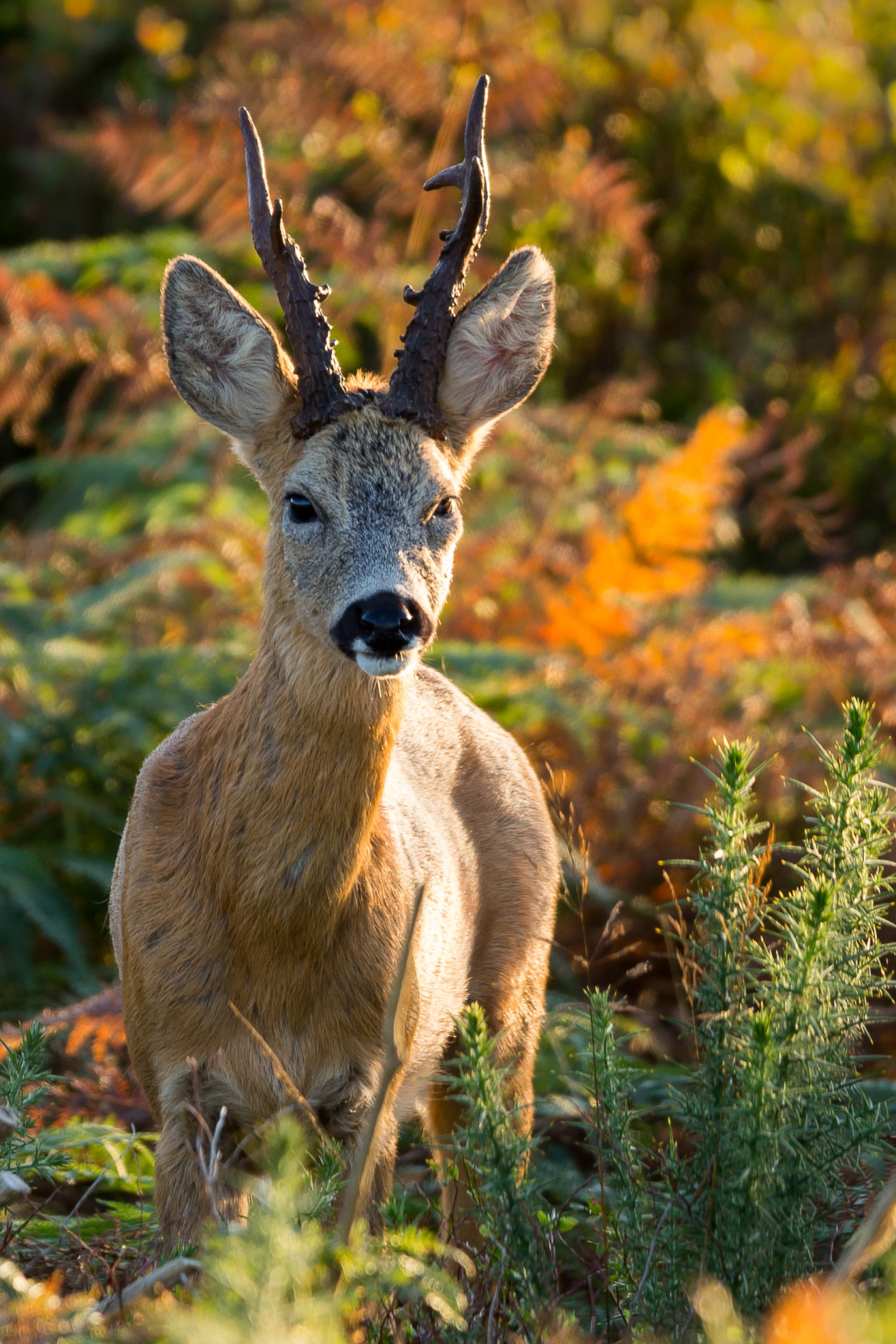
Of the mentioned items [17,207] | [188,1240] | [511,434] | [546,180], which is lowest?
[188,1240]

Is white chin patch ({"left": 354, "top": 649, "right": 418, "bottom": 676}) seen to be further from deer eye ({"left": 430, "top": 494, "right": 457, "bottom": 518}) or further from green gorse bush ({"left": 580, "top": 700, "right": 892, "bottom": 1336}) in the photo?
green gorse bush ({"left": 580, "top": 700, "right": 892, "bottom": 1336})

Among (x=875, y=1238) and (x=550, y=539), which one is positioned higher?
(x=550, y=539)

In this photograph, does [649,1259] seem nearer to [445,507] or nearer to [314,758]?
[314,758]

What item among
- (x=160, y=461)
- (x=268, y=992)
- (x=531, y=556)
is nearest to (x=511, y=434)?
(x=531, y=556)

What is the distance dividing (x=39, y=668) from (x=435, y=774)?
8.25 ft

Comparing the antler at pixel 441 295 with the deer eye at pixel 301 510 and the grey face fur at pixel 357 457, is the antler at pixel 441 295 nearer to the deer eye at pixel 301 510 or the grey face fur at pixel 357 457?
the grey face fur at pixel 357 457

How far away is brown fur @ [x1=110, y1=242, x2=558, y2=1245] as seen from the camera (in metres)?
3.57

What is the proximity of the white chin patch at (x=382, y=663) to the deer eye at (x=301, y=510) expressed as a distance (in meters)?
→ 0.51

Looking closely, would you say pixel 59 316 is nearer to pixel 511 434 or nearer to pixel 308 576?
pixel 511 434

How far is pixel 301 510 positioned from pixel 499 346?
3.10ft

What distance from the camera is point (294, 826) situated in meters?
3.69

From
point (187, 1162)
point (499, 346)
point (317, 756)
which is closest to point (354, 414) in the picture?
point (499, 346)

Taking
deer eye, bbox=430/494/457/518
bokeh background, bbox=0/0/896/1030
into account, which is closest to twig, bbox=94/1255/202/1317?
bokeh background, bbox=0/0/896/1030

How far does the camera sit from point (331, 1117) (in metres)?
3.67
